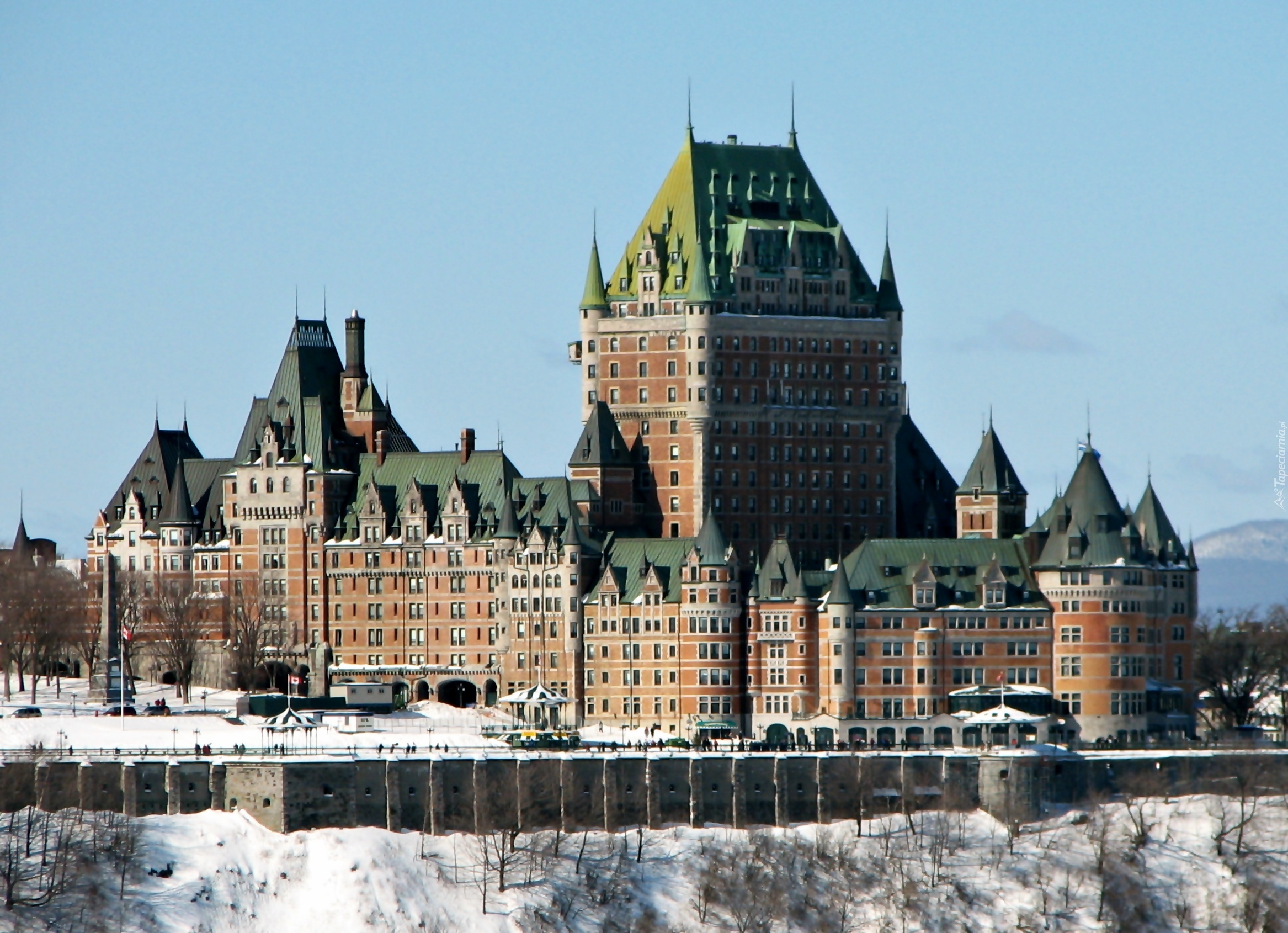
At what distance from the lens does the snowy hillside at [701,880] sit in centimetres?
16850

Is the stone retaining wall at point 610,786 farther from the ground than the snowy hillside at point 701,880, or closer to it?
farther from the ground

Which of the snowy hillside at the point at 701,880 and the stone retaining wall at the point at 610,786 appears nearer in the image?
the snowy hillside at the point at 701,880

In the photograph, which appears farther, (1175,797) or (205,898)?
(1175,797)

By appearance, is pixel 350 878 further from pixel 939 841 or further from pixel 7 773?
pixel 939 841

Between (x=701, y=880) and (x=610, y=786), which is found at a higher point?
(x=610, y=786)

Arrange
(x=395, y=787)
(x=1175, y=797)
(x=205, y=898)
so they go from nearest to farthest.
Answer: (x=205, y=898)
(x=395, y=787)
(x=1175, y=797)

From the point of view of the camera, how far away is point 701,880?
17675cm

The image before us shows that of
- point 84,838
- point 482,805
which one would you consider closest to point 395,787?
point 482,805

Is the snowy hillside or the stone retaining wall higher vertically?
the stone retaining wall

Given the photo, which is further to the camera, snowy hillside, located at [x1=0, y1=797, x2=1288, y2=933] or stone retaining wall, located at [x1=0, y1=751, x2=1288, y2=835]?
stone retaining wall, located at [x1=0, y1=751, x2=1288, y2=835]

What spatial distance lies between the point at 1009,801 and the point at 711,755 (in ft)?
53.9

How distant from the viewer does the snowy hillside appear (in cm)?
16850

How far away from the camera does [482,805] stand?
178375 millimetres

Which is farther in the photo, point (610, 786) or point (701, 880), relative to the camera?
point (610, 786)
